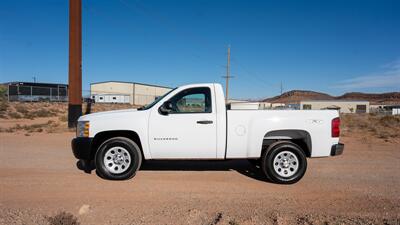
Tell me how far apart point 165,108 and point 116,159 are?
141 centimetres

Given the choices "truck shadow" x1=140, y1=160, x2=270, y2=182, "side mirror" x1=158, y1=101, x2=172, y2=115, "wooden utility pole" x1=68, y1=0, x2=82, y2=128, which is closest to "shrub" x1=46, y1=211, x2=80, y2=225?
"side mirror" x1=158, y1=101, x2=172, y2=115

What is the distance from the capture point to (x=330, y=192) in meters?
5.09

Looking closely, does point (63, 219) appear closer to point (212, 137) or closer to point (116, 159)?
point (116, 159)

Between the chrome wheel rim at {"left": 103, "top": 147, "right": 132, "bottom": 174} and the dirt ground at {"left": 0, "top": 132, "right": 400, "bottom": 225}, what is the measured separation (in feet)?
1.00

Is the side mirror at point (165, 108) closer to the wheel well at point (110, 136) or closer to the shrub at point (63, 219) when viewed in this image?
the wheel well at point (110, 136)

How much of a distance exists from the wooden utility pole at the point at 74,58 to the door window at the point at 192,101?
11580 millimetres

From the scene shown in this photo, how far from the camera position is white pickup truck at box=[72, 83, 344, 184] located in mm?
5660

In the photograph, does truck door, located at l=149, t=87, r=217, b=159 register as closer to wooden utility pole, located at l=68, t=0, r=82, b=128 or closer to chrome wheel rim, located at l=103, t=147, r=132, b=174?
chrome wheel rim, located at l=103, t=147, r=132, b=174

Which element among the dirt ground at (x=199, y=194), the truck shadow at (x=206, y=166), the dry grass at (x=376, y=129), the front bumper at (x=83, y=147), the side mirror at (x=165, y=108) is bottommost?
the dirt ground at (x=199, y=194)

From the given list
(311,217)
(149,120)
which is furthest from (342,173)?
(149,120)

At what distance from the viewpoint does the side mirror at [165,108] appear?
571cm

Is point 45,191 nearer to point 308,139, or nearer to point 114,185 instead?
point 114,185

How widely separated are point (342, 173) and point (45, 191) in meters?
6.01

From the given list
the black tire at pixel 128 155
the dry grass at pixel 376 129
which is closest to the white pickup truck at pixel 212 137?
the black tire at pixel 128 155
